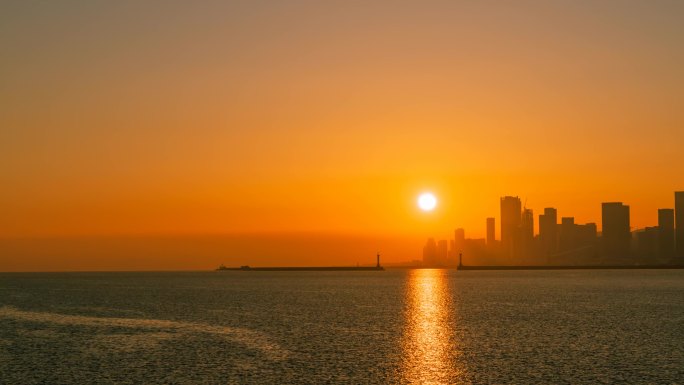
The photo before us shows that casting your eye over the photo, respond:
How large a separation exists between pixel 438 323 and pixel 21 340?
51.4m

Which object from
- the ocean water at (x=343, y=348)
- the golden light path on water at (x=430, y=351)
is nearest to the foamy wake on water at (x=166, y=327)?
the ocean water at (x=343, y=348)

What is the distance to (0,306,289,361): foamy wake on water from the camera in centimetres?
6956

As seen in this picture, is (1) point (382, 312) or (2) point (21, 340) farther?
(1) point (382, 312)

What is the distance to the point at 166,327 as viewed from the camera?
90812 millimetres

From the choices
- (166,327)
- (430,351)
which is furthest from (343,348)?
(166,327)

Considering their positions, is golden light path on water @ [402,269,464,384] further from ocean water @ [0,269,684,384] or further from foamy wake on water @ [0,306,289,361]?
foamy wake on water @ [0,306,289,361]

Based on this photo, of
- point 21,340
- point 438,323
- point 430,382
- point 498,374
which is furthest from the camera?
point 438,323

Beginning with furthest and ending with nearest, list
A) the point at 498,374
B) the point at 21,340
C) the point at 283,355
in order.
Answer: the point at 21,340 → the point at 283,355 → the point at 498,374

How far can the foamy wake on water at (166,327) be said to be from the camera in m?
69.6

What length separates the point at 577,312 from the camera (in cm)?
11856

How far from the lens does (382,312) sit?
11931 centimetres

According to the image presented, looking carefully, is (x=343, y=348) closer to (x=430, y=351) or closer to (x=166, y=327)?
(x=430, y=351)

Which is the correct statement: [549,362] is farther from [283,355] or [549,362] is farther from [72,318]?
[72,318]

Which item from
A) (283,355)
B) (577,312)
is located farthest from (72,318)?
(577,312)
